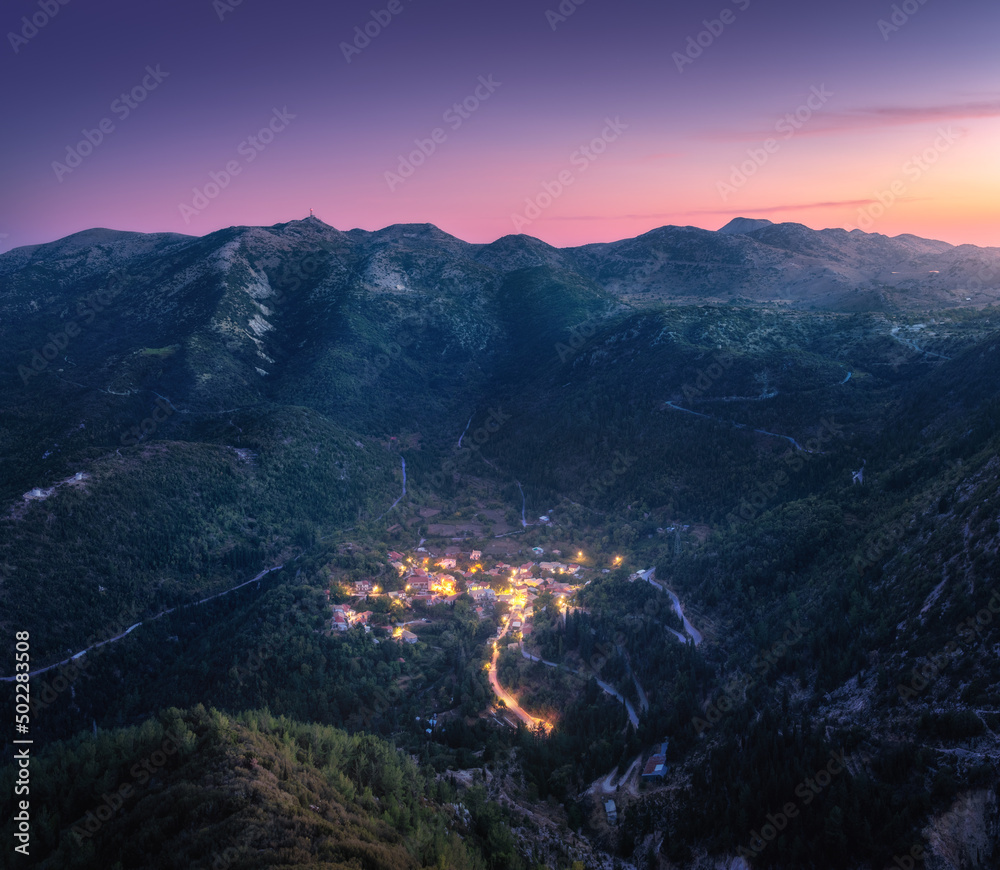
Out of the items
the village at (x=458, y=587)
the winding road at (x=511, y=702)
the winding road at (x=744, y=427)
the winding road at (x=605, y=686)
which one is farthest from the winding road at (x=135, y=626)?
the winding road at (x=744, y=427)

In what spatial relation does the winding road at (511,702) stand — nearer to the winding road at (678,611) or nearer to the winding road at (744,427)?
the winding road at (678,611)

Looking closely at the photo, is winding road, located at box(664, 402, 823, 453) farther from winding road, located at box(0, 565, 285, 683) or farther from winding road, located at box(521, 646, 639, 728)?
winding road, located at box(0, 565, 285, 683)

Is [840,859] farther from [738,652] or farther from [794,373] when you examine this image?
[794,373]

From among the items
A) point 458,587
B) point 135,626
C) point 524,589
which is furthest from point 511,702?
point 135,626

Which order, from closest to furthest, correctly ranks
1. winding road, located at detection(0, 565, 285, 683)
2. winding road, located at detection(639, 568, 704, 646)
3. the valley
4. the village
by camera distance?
the valley
winding road, located at detection(639, 568, 704, 646)
winding road, located at detection(0, 565, 285, 683)
the village

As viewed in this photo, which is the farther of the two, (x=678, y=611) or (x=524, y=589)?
(x=524, y=589)

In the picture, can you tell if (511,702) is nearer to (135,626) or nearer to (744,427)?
(135,626)

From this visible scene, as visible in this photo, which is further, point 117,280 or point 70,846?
point 117,280

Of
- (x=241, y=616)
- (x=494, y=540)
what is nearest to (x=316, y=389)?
(x=494, y=540)

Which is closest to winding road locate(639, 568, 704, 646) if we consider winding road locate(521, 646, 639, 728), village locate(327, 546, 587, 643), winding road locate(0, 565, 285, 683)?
winding road locate(521, 646, 639, 728)

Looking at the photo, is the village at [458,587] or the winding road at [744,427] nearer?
the village at [458,587]

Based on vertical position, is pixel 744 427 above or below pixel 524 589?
above
